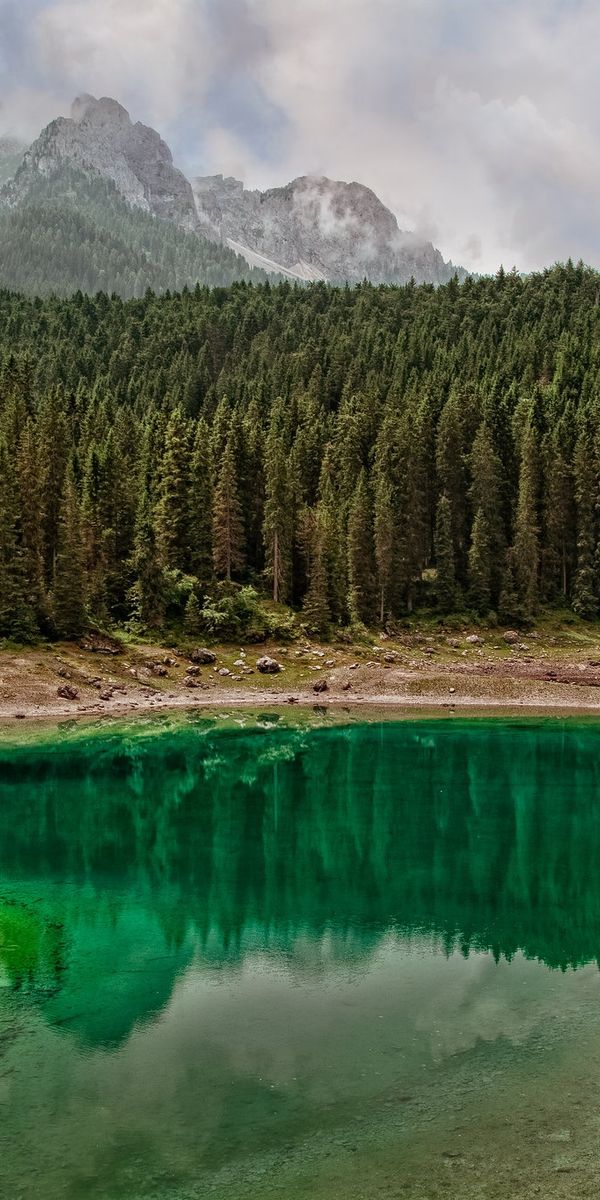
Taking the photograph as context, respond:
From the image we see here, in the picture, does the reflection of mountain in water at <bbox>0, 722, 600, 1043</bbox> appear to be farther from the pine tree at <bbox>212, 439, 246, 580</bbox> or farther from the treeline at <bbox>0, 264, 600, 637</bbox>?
the pine tree at <bbox>212, 439, 246, 580</bbox>

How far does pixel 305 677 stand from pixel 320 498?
3049cm

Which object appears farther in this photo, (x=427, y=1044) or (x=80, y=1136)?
(x=427, y=1044)

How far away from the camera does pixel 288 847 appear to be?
31.8 m

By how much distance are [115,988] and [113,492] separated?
65029 mm

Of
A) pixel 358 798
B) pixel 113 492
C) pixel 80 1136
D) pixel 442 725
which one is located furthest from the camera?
pixel 113 492

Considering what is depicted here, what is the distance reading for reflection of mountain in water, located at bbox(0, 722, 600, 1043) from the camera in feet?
72.5

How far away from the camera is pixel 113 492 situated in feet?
263

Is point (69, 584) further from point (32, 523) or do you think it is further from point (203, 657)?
point (203, 657)

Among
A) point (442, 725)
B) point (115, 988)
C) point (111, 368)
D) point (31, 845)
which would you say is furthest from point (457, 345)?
point (115, 988)

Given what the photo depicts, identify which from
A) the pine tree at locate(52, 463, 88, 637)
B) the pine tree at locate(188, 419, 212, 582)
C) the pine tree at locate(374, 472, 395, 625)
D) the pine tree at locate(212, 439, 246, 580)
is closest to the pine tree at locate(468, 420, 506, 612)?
the pine tree at locate(374, 472, 395, 625)

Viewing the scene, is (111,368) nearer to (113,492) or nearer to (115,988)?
(113,492)

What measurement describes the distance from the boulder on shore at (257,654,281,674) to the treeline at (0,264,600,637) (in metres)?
5.68

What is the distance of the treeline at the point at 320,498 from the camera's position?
240 ft

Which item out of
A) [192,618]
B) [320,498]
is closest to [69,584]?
[192,618]
